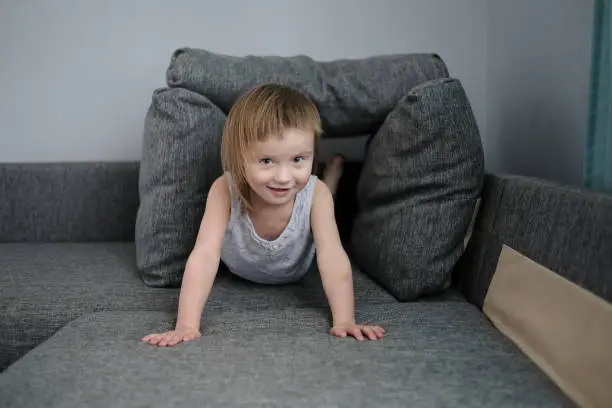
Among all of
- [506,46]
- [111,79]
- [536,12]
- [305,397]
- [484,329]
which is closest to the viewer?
[305,397]

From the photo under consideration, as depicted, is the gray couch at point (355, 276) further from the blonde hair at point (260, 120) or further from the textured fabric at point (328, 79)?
the blonde hair at point (260, 120)

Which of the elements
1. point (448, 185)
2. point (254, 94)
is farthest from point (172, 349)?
point (448, 185)

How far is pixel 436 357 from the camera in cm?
94

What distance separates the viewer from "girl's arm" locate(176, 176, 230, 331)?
1.11 meters

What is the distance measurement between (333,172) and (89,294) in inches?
29.8

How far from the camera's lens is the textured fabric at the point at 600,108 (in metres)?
1.07

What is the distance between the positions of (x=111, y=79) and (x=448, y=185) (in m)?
1.22

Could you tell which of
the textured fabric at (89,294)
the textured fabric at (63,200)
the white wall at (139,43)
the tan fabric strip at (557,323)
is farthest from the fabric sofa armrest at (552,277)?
the textured fabric at (63,200)

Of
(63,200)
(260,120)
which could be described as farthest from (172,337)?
(63,200)

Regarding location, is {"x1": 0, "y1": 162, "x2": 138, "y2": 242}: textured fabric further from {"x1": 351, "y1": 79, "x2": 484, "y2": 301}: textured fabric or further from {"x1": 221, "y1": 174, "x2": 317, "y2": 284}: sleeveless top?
{"x1": 351, "y1": 79, "x2": 484, "y2": 301}: textured fabric

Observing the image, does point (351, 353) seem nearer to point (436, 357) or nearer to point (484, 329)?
point (436, 357)

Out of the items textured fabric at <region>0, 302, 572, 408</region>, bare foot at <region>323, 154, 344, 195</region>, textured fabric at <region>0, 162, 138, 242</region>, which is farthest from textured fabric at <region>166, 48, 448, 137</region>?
textured fabric at <region>0, 302, 572, 408</region>

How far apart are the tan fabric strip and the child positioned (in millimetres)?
248

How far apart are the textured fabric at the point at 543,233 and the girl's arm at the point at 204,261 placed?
0.54m
